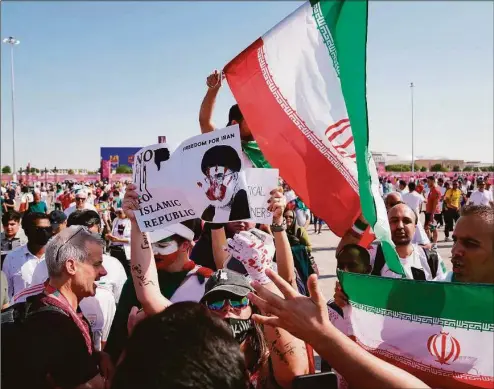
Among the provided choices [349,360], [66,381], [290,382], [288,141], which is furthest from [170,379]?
[288,141]

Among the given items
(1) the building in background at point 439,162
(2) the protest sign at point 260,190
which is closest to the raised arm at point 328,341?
(2) the protest sign at point 260,190

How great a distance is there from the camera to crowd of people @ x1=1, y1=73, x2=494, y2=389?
1189 millimetres

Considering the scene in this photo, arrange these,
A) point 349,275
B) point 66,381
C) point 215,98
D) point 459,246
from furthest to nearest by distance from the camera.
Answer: point 215,98 → point 459,246 → point 349,275 → point 66,381

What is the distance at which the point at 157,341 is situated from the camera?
1.16m

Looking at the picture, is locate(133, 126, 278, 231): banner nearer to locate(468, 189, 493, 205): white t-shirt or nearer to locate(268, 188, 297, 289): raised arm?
locate(268, 188, 297, 289): raised arm

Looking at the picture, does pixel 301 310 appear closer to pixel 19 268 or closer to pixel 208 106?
pixel 208 106

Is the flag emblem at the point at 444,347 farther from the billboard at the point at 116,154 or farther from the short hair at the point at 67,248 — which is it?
the billboard at the point at 116,154

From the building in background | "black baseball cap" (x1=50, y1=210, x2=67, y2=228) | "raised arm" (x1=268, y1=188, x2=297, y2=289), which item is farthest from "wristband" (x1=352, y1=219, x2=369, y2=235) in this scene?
the building in background

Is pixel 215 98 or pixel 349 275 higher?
pixel 215 98

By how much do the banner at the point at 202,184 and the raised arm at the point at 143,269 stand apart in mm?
49

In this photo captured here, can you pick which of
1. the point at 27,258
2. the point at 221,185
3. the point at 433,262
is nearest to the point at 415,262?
the point at 433,262

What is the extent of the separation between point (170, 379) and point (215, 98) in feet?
7.57

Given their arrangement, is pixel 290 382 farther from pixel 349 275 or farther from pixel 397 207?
pixel 397 207

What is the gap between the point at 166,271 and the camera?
8.96ft
